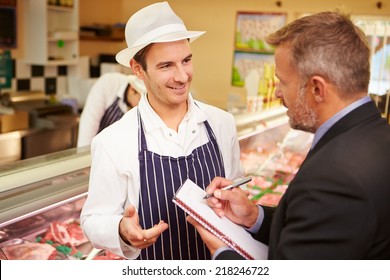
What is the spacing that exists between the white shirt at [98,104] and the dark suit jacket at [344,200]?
2.31 metres

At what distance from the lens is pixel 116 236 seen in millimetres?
1636

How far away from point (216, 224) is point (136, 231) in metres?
0.25

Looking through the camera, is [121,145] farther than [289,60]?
Yes

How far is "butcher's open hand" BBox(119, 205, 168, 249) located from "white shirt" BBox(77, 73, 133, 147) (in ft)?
6.05

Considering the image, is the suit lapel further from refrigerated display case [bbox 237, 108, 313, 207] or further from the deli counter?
refrigerated display case [bbox 237, 108, 313, 207]

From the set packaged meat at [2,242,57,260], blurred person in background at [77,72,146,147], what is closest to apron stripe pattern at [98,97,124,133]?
blurred person in background at [77,72,146,147]

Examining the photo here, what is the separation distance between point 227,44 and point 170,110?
599cm

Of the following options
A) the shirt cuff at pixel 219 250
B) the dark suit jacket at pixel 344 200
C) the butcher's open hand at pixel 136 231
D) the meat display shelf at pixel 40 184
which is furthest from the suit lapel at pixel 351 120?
the meat display shelf at pixel 40 184

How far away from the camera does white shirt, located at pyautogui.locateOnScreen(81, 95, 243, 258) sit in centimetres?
168

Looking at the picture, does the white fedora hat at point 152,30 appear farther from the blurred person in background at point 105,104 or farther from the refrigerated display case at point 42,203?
the blurred person in background at point 105,104

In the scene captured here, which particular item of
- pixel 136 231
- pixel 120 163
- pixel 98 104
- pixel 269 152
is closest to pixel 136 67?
pixel 120 163
